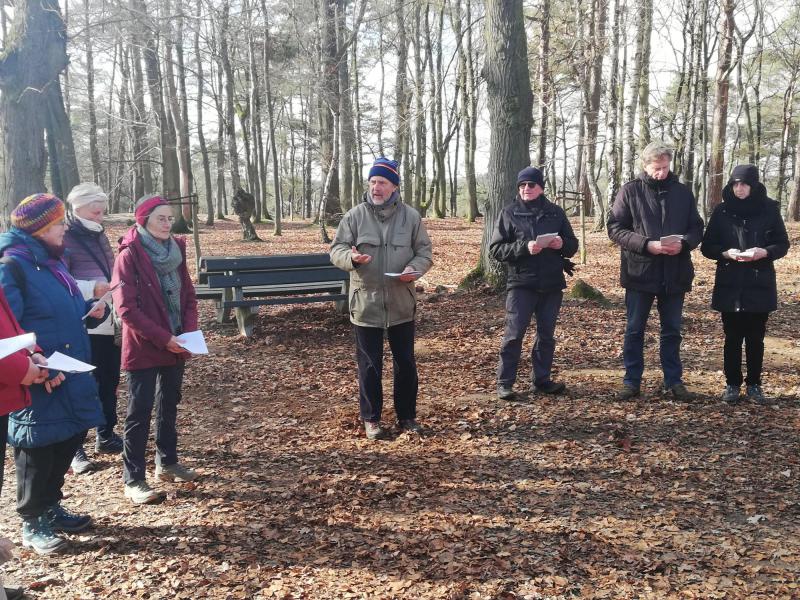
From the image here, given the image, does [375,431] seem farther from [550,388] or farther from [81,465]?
[81,465]

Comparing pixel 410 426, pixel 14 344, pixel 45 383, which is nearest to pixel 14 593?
pixel 45 383

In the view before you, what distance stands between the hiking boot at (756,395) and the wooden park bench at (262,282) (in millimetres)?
4508

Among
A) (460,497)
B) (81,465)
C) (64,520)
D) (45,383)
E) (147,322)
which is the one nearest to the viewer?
(45,383)

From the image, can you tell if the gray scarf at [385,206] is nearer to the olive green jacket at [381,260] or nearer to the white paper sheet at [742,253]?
the olive green jacket at [381,260]

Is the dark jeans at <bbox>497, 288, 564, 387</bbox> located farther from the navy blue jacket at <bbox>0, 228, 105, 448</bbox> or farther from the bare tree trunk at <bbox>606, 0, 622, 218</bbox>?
the bare tree trunk at <bbox>606, 0, 622, 218</bbox>

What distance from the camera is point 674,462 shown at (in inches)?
164

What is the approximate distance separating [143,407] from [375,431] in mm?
1679

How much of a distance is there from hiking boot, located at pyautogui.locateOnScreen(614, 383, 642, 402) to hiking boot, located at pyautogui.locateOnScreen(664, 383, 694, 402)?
0.25 meters

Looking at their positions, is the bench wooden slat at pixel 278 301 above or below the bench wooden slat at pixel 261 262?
below

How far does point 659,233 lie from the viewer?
5.07 metres

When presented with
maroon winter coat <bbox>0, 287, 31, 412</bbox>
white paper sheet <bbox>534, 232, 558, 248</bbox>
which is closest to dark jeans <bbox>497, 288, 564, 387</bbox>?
white paper sheet <bbox>534, 232, 558, 248</bbox>

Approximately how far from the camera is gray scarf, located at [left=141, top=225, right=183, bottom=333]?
3.80 meters

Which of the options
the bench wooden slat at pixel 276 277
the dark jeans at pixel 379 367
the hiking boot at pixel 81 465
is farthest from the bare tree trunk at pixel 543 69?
the hiking boot at pixel 81 465

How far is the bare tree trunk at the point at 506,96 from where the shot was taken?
8.19 m
